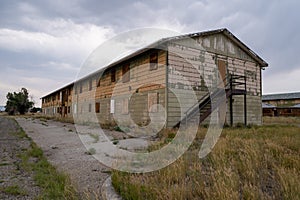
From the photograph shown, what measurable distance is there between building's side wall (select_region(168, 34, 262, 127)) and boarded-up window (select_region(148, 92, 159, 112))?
3.68 feet

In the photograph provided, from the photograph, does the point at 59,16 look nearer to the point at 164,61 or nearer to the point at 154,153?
the point at 164,61

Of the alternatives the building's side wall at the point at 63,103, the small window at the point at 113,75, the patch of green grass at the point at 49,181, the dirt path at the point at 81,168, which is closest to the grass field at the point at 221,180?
the dirt path at the point at 81,168

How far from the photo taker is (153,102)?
13.8m

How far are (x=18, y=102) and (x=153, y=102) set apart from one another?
6050 centimetres

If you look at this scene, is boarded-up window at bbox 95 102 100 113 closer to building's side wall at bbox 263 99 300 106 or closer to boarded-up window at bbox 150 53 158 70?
boarded-up window at bbox 150 53 158 70

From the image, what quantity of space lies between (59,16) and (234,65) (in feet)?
39.5

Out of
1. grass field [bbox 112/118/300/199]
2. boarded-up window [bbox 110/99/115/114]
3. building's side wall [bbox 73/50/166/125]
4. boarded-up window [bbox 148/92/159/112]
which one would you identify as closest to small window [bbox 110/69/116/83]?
building's side wall [bbox 73/50/166/125]

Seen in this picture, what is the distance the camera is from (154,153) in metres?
6.13

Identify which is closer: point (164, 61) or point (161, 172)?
point (161, 172)

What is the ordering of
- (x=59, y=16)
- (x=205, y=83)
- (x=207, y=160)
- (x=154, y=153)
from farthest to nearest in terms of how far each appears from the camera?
1. (x=205, y=83)
2. (x=59, y=16)
3. (x=154, y=153)
4. (x=207, y=160)

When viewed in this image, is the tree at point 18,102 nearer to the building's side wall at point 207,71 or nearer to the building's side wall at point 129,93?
the building's side wall at point 129,93

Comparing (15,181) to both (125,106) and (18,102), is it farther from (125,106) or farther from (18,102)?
(18,102)

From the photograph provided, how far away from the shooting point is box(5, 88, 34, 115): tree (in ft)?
204

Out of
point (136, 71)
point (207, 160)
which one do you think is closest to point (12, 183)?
point (207, 160)
